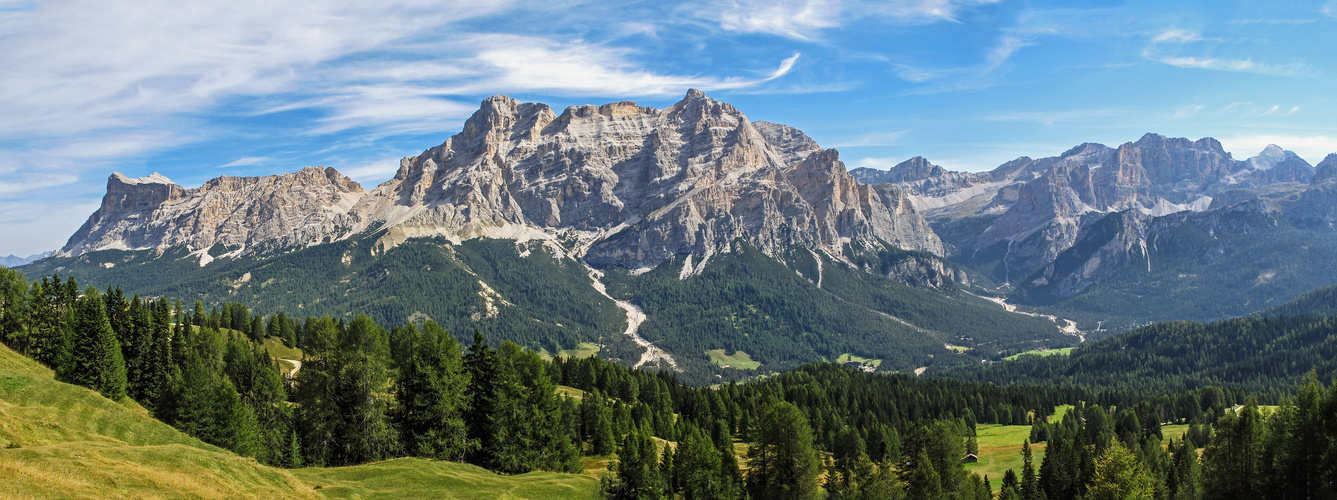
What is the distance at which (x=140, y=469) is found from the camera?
39.8 metres

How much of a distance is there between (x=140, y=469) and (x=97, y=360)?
3925cm

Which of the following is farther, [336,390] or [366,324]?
[366,324]

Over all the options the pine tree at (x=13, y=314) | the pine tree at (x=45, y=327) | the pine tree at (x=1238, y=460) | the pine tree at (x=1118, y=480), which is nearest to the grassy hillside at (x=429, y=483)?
the pine tree at (x=45, y=327)

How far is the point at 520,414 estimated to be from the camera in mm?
68000

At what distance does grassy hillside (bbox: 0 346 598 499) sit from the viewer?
1428 inches

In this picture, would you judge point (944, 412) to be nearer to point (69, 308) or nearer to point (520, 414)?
point (520, 414)

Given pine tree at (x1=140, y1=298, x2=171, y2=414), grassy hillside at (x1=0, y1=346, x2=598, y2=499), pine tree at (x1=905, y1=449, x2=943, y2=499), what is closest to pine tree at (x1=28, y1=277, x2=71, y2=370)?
grassy hillside at (x1=0, y1=346, x2=598, y2=499)

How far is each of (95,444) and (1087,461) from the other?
298 ft

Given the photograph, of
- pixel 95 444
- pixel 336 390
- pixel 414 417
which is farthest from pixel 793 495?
pixel 95 444

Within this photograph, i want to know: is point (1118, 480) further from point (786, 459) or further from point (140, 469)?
point (140, 469)

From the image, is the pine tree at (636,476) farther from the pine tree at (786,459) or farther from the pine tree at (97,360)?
the pine tree at (97,360)

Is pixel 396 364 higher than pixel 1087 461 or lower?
higher

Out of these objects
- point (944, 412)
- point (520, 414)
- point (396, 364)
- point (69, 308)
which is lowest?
Answer: point (944, 412)

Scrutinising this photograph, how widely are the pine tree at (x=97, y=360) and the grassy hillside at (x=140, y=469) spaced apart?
248cm
